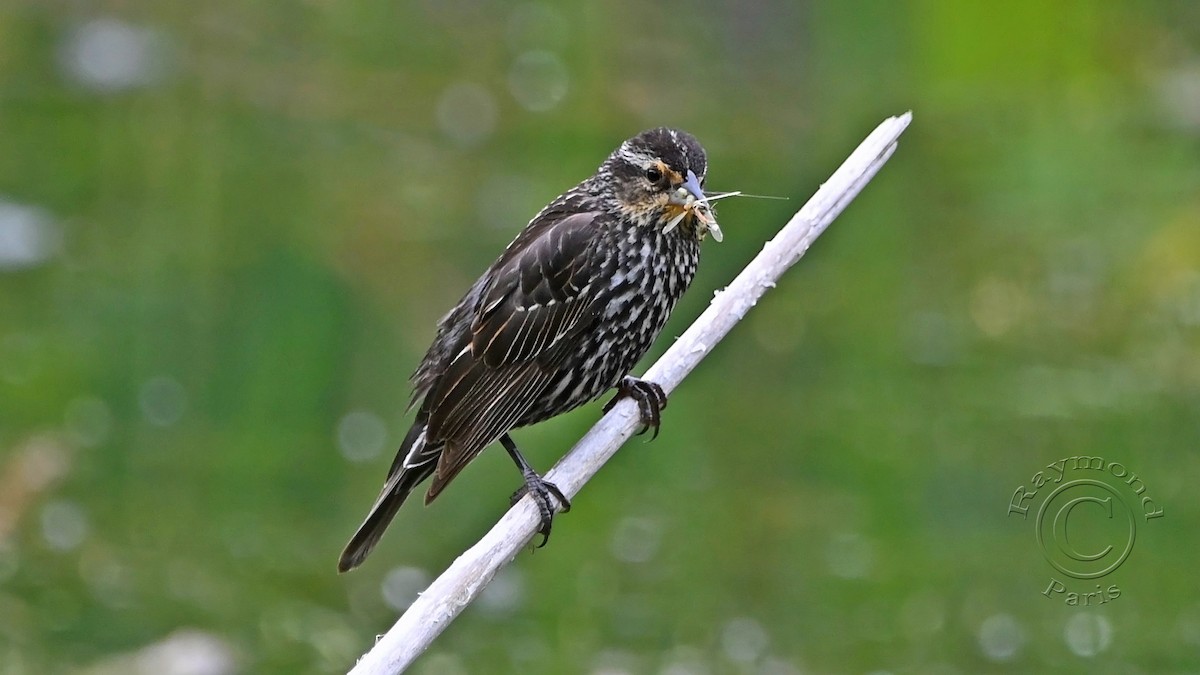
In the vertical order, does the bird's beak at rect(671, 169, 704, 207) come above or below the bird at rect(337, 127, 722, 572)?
above

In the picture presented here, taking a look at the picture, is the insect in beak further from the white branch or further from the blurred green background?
the blurred green background

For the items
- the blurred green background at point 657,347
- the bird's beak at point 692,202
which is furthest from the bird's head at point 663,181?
the blurred green background at point 657,347

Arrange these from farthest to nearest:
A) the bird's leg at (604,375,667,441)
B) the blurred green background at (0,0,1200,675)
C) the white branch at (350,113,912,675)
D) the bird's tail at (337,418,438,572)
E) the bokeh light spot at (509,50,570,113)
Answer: the bokeh light spot at (509,50,570,113) < the blurred green background at (0,0,1200,675) < the bird's leg at (604,375,667,441) < the bird's tail at (337,418,438,572) < the white branch at (350,113,912,675)

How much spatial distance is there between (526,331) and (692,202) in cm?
38

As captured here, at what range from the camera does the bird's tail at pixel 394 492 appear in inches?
108

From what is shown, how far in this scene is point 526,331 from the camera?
9.56ft

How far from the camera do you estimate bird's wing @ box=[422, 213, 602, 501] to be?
2.88m

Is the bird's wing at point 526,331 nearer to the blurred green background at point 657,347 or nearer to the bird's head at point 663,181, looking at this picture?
the bird's head at point 663,181

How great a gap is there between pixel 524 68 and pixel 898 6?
3.60 ft

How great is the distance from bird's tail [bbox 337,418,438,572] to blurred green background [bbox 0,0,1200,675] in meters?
1.34

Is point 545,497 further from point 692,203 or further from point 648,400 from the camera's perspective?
point 692,203

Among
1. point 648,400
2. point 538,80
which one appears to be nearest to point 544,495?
point 648,400

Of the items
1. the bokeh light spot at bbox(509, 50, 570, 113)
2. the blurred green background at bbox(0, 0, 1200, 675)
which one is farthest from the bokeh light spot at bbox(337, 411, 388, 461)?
the bokeh light spot at bbox(509, 50, 570, 113)

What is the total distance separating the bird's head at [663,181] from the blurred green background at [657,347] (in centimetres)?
120
